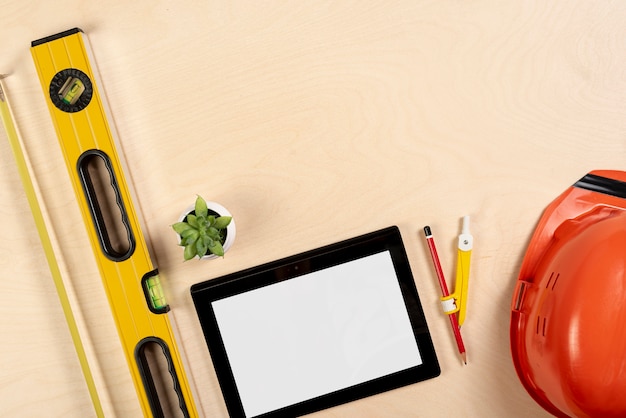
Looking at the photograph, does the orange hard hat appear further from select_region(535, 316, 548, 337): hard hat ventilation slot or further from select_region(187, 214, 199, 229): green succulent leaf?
select_region(187, 214, 199, 229): green succulent leaf

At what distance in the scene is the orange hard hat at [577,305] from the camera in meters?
0.67

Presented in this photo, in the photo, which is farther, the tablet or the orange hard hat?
the tablet

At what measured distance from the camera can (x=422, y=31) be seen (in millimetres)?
803

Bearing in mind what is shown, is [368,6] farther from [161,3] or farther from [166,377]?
[166,377]

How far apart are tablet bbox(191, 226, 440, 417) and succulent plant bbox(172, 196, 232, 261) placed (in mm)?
97

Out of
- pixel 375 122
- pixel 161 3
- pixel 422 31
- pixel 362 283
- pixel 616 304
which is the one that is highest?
pixel 161 3

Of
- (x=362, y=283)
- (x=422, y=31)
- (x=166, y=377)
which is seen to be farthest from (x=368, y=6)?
(x=166, y=377)

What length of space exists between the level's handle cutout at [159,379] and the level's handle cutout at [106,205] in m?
0.15

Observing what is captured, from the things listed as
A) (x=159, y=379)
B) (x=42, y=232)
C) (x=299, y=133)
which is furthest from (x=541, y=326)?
(x=42, y=232)

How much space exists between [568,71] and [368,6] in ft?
1.08

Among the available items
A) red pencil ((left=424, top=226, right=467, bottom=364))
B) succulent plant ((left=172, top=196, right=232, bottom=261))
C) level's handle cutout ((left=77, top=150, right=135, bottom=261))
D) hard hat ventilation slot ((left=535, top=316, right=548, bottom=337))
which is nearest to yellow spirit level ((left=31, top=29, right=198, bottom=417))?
level's handle cutout ((left=77, top=150, right=135, bottom=261))

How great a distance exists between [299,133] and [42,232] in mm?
421

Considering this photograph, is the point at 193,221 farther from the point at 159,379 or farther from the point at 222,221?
the point at 159,379

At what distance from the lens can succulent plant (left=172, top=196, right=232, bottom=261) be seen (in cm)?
71
